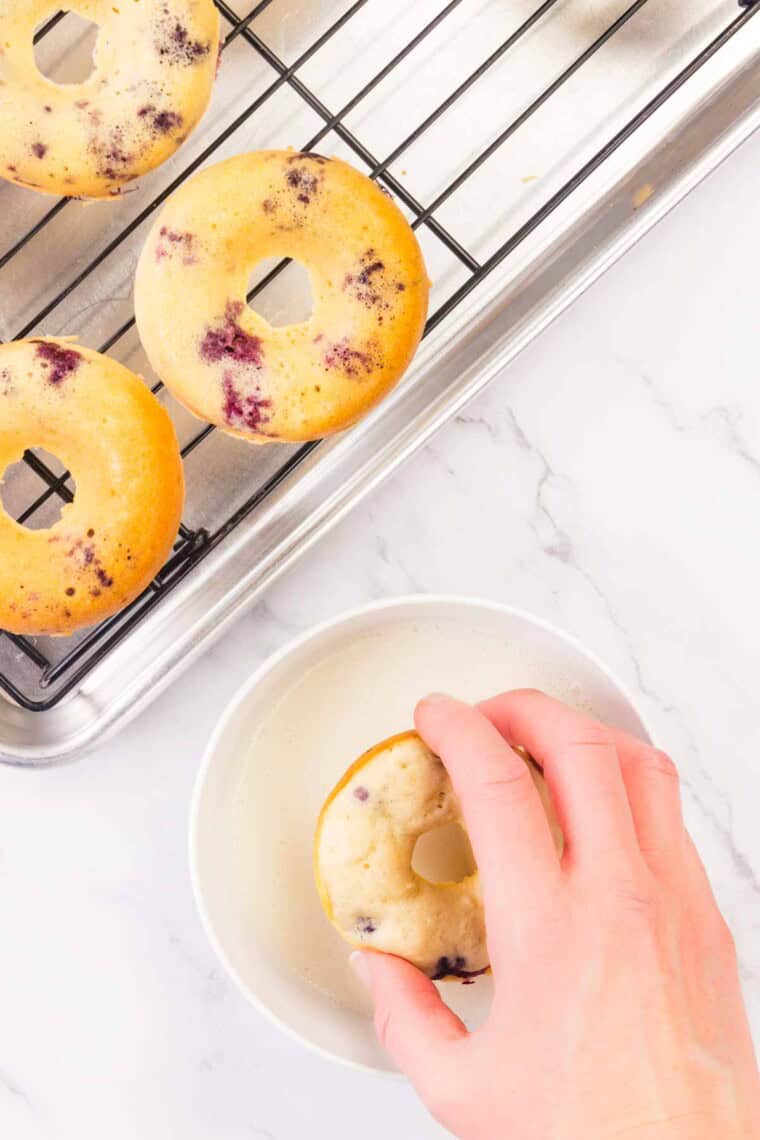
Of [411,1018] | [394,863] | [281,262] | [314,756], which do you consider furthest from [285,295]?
[411,1018]

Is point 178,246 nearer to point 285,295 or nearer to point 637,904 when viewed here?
point 285,295

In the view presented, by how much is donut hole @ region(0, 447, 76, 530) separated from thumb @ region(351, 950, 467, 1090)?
19.9 inches

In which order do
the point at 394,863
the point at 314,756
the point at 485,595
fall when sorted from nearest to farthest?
1. the point at 394,863
2. the point at 314,756
3. the point at 485,595

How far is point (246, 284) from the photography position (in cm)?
100

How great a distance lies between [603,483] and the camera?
45.5 inches

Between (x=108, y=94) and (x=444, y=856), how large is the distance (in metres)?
0.72

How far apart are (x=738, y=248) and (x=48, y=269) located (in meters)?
0.66

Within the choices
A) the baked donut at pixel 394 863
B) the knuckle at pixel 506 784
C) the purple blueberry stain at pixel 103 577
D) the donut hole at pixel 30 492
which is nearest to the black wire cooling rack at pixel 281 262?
the donut hole at pixel 30 492

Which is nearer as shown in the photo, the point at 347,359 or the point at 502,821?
the point at 502,821

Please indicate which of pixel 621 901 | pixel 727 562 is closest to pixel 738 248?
pixel 727 562

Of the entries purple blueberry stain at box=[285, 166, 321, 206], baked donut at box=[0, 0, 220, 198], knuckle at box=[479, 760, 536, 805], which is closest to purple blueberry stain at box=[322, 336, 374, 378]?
purple blueberry stain at box=[285, 166, 321, 206]

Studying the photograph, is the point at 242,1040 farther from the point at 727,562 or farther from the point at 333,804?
the point at 727,562

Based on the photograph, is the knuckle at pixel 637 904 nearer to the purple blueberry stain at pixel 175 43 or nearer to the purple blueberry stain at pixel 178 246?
the purple blueberry stain at pixel 178 246

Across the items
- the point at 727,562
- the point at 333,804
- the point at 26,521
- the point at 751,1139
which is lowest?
the point at 26,521
